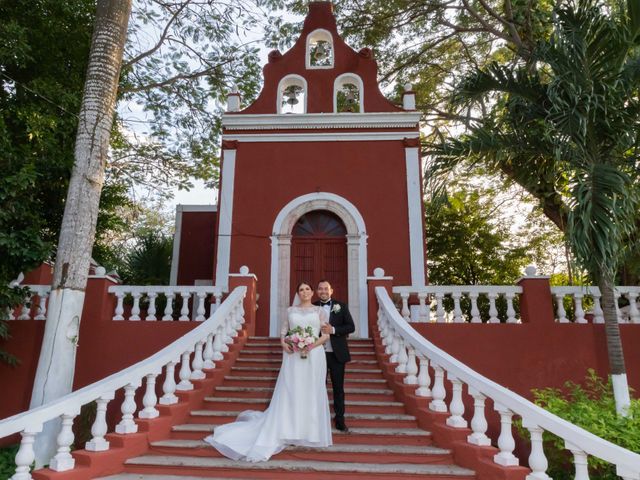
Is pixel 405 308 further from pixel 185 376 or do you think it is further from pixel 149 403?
pixel 149 403

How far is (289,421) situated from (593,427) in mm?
3052

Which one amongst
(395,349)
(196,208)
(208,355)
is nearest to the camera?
(208,355)

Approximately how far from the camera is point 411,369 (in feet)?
18.5

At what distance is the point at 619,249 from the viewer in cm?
608

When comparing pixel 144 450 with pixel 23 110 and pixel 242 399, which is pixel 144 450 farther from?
pixel 23 110

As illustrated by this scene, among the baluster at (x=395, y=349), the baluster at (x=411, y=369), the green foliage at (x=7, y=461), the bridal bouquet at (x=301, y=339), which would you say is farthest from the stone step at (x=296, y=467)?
the green foliage at (x=7, y=461)

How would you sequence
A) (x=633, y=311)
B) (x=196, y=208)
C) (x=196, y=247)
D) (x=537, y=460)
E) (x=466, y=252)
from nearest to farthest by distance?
(x=537, y=460)
(x=633, y=311)
(x=196, y=247)
(x=196, y=208)
(x=466, y=252)

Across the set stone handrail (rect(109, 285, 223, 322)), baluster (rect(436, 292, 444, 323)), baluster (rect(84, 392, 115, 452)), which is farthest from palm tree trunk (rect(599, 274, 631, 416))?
stone handrail (rect(109, 285, 223, 322))

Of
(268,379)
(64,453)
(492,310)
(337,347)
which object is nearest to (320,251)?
(492,310)

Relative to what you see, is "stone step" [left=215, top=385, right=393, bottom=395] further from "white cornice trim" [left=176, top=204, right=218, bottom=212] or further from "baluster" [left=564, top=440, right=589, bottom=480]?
"white cornice trim" [left=176, top=204, right=218, bottom=212]

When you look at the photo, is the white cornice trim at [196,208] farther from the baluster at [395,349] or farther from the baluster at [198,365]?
the baluster at [395,349]

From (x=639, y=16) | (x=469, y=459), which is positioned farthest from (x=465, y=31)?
(x=469, y=459)

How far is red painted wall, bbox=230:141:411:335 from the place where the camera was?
9672 millimetres

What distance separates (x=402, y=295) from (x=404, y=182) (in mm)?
3285
